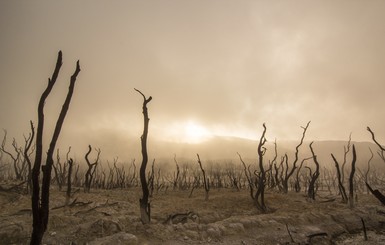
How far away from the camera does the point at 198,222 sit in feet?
35.9

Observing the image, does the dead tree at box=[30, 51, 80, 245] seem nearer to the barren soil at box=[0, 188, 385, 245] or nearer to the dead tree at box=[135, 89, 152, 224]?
the barren soil at box=[0, 188, 385, 245]

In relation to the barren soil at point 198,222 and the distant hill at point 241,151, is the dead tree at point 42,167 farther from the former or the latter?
the distant hill at point 241,151

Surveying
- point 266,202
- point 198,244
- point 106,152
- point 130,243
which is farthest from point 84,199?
point 106,152

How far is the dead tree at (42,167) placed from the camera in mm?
4215

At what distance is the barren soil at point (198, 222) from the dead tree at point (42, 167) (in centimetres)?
399

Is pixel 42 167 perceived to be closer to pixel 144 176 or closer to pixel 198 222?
pixel 144 176

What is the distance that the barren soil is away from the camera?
863cm

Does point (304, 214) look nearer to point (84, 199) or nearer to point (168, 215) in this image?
point (168, 215)

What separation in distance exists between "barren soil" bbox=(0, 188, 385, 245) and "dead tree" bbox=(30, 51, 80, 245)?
13.1 ft

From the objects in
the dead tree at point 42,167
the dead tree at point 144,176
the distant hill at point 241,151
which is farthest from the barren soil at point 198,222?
the distant hill at point 241,151

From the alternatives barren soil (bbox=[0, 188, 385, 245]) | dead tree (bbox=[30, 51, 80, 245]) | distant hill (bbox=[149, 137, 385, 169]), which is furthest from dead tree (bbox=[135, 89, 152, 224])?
distant hill (bbox=[149, 137, 385, 169])

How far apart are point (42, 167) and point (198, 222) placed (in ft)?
25.9

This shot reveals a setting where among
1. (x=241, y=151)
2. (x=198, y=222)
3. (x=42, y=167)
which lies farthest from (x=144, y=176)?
(x=241, y=151)

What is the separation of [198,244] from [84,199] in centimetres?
710
